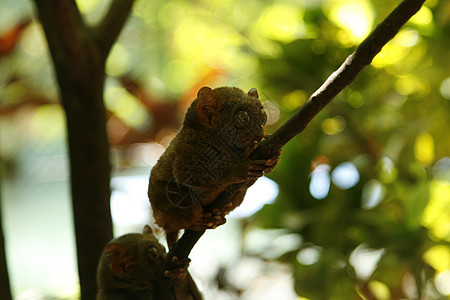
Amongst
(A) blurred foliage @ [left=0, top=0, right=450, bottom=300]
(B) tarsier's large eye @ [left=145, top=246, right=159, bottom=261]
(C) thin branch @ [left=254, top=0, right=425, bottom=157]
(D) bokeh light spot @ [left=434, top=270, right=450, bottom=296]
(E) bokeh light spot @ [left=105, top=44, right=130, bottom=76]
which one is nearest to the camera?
(C) thin branch @ [left=254, top=0, right=425, bottom=157]

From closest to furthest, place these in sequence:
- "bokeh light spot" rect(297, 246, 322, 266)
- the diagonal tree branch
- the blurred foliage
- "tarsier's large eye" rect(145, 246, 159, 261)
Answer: "tarsier's large eye" rect(145, 246, 159, 261), the diagonal tree branch, the blurred foliage, "bokeh light spot" rect(297, 246, 322, 266)

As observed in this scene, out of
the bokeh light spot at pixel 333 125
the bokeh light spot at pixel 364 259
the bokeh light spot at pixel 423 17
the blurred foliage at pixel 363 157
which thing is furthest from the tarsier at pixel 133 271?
the bokeh light spot at pixel 423 17

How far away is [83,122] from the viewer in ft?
4.53

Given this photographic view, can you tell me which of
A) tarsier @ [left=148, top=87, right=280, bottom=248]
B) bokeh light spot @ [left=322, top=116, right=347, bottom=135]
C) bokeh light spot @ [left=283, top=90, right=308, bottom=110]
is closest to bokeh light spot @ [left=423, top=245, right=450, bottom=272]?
bokeh light spot @ [left=322, top=116, right=347, bottom=135]

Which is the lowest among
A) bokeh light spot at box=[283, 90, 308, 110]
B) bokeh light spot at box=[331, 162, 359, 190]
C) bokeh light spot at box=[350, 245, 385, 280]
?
bokeh light spot at box=[350, 245, 385, 280]

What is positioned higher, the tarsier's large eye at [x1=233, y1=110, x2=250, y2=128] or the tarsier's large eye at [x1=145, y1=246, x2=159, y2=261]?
the tarsier's large eye at [x1=233, y1=110, x2=250, y2=128]

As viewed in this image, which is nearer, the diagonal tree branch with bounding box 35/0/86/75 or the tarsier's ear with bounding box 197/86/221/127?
the tarsier's ear with bounding box 197/86/221/127

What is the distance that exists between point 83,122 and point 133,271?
22.4 inches

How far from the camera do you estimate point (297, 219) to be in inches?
81.7

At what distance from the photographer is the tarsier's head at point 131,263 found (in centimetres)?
92

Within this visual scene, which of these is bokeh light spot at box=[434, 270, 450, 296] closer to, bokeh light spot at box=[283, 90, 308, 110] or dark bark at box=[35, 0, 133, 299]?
bokeh light spot at box=[283, 90, 308, 110]

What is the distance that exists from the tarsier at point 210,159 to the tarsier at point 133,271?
0.46ft

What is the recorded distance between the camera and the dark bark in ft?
4.39

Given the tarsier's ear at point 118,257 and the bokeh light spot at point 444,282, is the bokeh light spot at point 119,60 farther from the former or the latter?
the tarsier's ear at point 118,257
